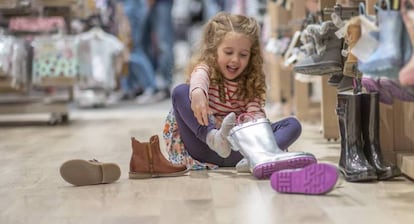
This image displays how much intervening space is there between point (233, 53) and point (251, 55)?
0.06m

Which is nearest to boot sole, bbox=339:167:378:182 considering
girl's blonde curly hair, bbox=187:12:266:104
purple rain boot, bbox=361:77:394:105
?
purple rain boot, bbox=361:77:394:105

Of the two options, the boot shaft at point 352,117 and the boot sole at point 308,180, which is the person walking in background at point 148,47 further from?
the boot sole at point 308,180

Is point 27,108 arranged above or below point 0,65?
below

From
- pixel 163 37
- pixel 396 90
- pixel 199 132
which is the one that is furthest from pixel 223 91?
pixel 163 37

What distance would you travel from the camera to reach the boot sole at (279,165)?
1460 millimetres

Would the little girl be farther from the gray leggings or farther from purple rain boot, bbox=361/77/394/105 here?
purple rain boot, bbox=361/77/394/105

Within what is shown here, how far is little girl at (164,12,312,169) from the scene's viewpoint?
175cm

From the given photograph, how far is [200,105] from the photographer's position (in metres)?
1.62

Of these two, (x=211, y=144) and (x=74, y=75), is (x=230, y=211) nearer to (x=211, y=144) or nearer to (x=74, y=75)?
(x=211, y=144)

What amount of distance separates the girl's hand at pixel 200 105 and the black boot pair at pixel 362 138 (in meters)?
0.31

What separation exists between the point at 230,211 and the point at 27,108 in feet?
8.11

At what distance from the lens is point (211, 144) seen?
1.68m

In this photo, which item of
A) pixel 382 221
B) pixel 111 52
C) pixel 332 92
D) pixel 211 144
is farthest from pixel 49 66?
pixel 382 221

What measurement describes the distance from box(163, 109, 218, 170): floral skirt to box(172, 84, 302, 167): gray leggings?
1cm
